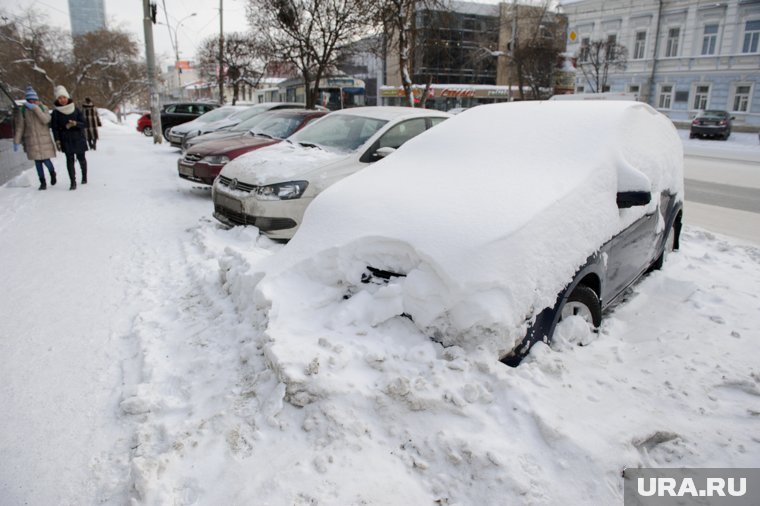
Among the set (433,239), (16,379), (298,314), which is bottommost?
(16,379)

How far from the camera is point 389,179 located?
3.93 m

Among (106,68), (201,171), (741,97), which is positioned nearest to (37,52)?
(106,68)

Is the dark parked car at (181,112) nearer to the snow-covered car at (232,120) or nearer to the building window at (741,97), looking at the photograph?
the snow-covered car at (232,120)

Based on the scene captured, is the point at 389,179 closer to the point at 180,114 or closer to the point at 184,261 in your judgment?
the point at 184,261

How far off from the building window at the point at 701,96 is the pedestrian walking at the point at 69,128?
3828cm

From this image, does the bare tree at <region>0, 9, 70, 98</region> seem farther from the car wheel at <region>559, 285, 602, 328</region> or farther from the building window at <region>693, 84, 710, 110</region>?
the building window at <region>693, 84, 710, 110</region>

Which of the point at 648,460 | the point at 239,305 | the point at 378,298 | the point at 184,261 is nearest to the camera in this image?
the point at 648,460

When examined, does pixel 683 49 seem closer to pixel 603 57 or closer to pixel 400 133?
pixel 603 57

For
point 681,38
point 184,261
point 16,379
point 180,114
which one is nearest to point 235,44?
point 180,114

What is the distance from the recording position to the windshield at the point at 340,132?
22.4 ft

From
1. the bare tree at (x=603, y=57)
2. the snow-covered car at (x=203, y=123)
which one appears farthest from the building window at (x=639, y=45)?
the snow-covered car at (x=203, y=123)

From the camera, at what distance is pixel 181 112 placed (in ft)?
72.7

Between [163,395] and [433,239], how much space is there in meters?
1.81

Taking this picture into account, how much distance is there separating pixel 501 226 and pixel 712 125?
1185 inches
